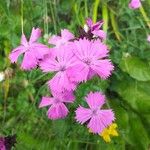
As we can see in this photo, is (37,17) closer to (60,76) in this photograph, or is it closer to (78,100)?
(78,100)

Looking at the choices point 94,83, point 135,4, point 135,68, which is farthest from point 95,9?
point 94,83

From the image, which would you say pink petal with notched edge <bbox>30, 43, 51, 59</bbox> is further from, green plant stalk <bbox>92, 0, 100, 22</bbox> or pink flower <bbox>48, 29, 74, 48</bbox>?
green plant stalk <bbox>92, 0, 100, 22</bbox>

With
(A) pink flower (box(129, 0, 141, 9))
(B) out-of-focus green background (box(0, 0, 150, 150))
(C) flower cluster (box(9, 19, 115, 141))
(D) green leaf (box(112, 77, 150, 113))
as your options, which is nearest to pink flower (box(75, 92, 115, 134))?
(C) flower cluster (box(9, 19, 115, 141))

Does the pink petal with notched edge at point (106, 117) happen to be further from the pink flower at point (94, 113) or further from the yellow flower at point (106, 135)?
the yellow flower at point (106, 135)

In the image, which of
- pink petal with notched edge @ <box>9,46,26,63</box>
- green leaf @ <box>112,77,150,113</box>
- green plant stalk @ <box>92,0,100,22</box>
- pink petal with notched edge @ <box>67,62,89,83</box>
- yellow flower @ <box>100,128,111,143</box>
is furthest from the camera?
green plant stalk @ <box>92,0,100,22</box>

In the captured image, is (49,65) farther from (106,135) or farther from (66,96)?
(106,135)

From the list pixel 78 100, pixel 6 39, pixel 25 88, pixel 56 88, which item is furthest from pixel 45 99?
pixel 6 39
